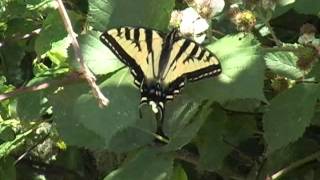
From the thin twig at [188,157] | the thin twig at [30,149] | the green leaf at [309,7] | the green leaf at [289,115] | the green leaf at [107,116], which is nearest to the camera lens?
the green leaf at [107,116]

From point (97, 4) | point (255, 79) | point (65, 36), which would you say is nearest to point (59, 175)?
point (65, 36)

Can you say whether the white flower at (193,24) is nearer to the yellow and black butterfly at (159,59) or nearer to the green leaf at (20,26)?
the yellow and black butterfly at (159,59)

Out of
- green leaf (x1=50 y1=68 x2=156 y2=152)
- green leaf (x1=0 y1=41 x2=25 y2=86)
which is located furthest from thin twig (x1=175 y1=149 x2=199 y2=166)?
green leaf (x1=0 y1=41 x2=25 y2=86)

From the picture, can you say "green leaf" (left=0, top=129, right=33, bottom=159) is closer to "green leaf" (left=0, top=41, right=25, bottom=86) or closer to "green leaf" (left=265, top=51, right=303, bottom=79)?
"green leaf" (left=0, top=41, right=25, bottom=86)

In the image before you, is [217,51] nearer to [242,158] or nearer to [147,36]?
[147,36]

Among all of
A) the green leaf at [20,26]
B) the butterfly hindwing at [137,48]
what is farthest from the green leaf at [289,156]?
the green leaf at [20,26]

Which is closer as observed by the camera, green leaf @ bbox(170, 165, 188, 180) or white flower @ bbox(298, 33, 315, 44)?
white flower @ bbox(298, 33, 315, 44)

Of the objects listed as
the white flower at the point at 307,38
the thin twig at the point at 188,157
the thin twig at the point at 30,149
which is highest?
the white flower at the point at 307,38
